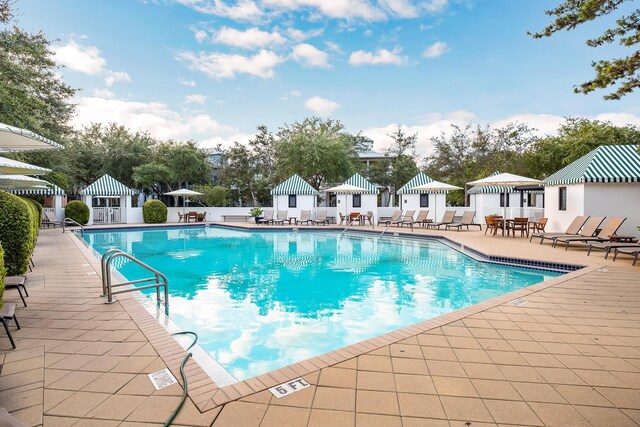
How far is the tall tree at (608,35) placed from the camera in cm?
440

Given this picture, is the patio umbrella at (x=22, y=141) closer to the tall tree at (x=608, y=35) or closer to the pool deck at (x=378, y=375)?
the pool deck at (x=378, y=375)

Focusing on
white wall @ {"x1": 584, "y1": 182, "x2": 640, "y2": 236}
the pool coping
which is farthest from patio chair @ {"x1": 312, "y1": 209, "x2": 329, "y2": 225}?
the pool coping

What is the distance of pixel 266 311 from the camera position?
6.19 m

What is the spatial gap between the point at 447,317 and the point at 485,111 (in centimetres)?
2483

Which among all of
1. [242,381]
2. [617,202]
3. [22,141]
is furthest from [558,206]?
[22,141]

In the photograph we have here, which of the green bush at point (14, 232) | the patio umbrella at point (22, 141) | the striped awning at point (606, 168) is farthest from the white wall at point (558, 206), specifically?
the green bush at point (14, 232)

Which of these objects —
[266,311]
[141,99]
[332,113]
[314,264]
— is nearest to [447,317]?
[266,311]

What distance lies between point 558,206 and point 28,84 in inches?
774

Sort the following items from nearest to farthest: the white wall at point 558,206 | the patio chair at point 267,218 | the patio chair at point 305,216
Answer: the white wall at point 558,206, the patio chair at point 305,216, the patio chair at point 267,218

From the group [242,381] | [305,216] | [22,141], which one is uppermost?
[22,141]

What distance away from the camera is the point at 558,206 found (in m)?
14.3

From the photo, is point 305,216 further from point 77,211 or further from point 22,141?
point 22,141

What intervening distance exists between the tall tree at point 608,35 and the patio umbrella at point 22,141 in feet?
20.5

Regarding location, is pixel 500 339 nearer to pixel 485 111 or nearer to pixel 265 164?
pixel 485 111
